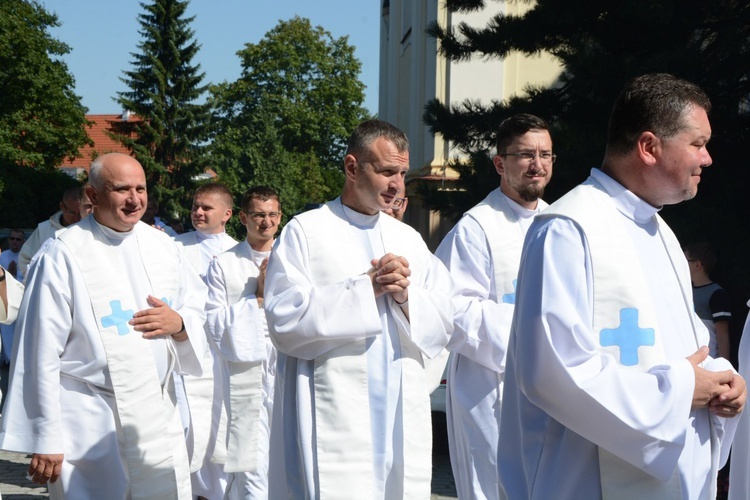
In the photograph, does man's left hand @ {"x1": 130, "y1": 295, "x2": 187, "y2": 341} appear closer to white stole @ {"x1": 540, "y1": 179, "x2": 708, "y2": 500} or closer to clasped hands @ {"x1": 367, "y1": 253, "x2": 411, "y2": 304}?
clasped hands @ {"x1": 367, "y1": 253, "x2": 411, "y2": 304}

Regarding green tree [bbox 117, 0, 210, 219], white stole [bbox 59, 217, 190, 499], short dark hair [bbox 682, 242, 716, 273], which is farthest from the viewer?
green tree [bbox 117, 0, 210, 219]

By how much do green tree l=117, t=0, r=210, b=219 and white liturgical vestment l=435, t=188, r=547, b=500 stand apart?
5106cm

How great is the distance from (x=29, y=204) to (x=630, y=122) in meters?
41.9

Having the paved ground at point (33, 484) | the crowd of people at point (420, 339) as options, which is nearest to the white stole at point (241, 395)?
the crowd of people at point (420, 339)

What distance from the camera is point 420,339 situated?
5.02m

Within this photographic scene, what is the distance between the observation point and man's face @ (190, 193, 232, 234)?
30.3 ft

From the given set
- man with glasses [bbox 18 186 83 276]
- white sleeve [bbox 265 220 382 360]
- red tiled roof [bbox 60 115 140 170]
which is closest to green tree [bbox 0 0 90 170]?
red tiled roof [bbox 60 115 140 170]

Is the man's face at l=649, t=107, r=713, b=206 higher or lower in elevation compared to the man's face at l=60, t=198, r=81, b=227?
lower

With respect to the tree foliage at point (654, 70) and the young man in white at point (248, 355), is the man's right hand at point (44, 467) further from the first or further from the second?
the tree foliage at point (654, 70)

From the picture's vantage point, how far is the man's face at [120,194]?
17.6ft

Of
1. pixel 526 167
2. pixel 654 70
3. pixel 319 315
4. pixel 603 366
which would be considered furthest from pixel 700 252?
pixel 603 366

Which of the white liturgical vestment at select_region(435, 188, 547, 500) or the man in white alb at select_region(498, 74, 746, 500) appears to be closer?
the man in white alb at select_region(498, 74, 746, 500)

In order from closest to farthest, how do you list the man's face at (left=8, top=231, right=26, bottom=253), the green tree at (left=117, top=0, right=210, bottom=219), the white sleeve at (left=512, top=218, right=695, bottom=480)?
the white sleeve at (left=512, top=218, right=695, bottom=480) < the man's face at (left=8, top=231, right=26, bottom=253) < the green tree at (left=117, top=0, right=210, bottom=219)

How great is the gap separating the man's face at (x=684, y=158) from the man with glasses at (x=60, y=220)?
17.8 feet
